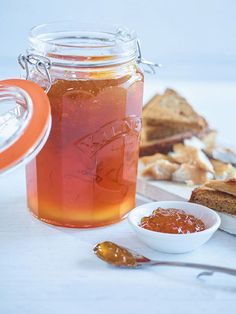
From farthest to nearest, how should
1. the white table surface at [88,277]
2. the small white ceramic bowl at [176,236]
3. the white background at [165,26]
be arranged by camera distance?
the white background at [165,26], the small white ceramic bowl at [176,236], the white table surface at [88,277]

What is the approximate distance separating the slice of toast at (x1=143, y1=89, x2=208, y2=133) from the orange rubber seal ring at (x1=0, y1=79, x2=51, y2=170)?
739 mm

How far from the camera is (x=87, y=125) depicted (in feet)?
5.31

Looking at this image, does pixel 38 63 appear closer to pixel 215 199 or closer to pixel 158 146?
pixel 215 199

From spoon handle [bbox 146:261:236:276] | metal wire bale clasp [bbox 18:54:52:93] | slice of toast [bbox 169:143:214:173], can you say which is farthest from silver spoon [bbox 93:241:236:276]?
slice of toast [bbox 169:143:214:173]

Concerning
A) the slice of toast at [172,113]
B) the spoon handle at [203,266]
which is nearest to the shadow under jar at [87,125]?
the spoon handle at [203,266]

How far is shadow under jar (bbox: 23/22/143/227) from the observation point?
161 centimetres

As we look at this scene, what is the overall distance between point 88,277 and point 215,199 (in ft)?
1.29

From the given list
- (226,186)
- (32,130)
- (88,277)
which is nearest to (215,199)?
(226,186)

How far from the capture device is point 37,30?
1688mm

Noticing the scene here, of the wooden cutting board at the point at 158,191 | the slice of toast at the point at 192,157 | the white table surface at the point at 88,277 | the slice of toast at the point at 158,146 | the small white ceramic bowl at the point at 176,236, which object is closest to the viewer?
the white table surface at the point at 88,277

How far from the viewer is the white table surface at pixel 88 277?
1.39 metres

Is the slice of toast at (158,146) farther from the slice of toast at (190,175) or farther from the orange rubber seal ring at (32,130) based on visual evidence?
the orange rubber seal ring at (32,130)

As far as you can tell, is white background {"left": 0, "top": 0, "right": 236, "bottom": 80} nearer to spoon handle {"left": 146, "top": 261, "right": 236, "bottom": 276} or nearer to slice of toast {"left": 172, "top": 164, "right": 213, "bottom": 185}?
slice of toast {"left": 172, "top": 164, "right": 213, "bottom": 185}

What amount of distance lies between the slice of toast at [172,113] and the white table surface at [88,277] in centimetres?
55
